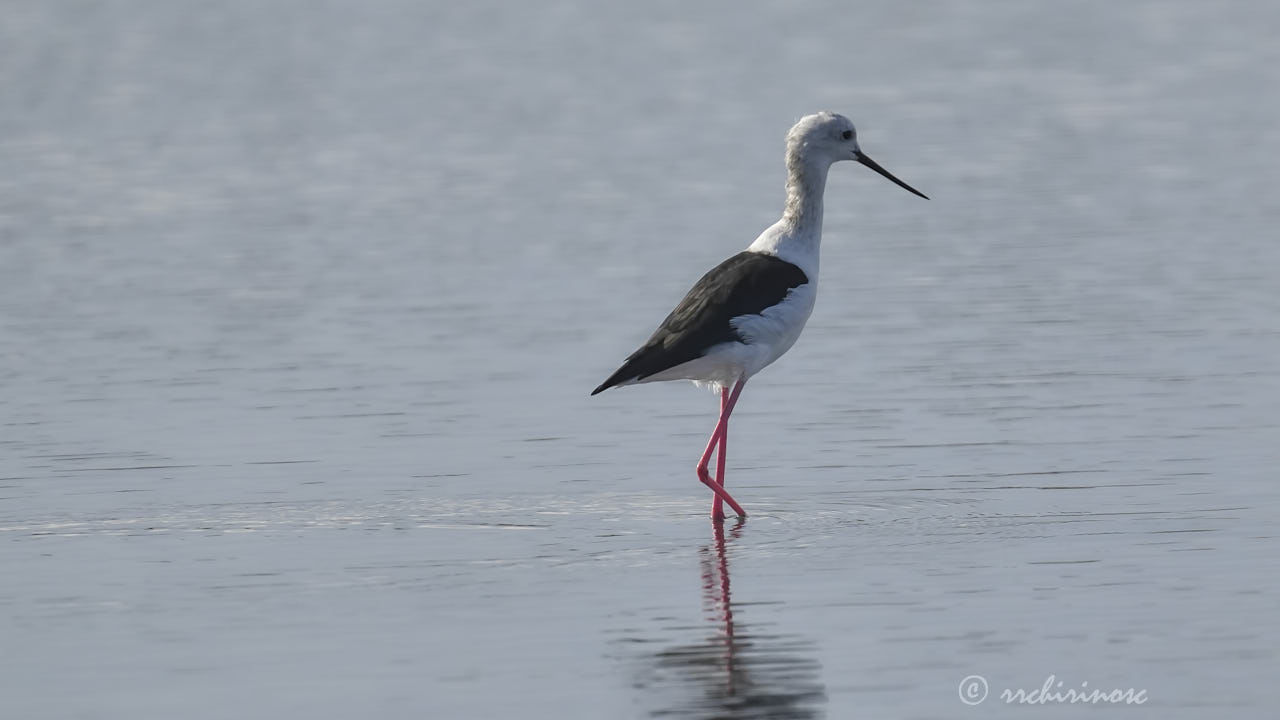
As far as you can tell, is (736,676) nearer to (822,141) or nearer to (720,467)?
(720,467)

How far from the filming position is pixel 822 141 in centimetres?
1170

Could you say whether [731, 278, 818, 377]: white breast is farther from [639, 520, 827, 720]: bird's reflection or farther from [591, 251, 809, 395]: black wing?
[639, 520, 827, 720]: bird's reflection

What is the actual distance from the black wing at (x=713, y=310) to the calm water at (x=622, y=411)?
0.63m

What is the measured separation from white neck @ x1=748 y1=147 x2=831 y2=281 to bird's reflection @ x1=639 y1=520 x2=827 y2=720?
3.19m

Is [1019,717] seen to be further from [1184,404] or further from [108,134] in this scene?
[108,134]

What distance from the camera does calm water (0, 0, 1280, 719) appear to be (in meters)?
7.75

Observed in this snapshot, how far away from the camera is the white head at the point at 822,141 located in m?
11.6

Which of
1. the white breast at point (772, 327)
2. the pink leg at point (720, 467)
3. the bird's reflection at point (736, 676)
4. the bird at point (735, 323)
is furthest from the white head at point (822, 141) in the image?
the bird's reflection at point (736, 676)

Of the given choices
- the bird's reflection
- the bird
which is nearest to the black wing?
the bird

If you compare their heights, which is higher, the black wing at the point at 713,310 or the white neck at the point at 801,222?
the white neck at the point at 801,222

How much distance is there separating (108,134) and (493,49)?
914cm

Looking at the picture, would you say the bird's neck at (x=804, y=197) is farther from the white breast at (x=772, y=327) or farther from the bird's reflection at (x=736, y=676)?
the bird's reflection at (x=736, y=676)

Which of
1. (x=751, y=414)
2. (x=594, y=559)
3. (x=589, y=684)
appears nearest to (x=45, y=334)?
(x=751, y=414)

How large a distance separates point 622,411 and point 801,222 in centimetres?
179
